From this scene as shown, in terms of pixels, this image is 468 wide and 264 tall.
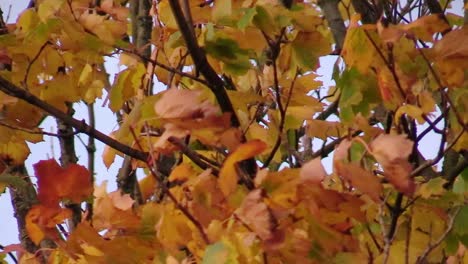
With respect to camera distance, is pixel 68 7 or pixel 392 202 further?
pixel 68 7

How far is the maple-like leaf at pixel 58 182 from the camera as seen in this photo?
2031 mm

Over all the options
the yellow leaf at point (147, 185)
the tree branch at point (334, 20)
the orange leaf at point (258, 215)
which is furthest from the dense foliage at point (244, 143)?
the tree branch at point (334, 20)

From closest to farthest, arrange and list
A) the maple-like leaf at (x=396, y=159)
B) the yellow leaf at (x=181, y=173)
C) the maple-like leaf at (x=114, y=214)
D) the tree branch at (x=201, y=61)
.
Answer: the maple-like leaf at (x=396, y=159) < the tree branch at (x=201, y=61) < the yellow leaf at (x=181, y=173) < the maple-like leaf at (x=114, y=214)

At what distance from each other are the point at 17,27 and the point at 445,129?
1248mm

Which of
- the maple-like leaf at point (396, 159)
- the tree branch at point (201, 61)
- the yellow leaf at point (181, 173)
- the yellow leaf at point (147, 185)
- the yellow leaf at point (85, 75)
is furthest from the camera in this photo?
the yellow leaf at point (147, 185)

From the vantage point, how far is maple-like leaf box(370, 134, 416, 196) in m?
1.69

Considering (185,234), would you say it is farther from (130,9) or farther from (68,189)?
(130,9)

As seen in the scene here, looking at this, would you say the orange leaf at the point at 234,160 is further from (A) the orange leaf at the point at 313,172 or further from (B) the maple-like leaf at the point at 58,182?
(B) the maple-like leaf at the point at 58,182

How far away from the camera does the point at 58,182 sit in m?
2.06

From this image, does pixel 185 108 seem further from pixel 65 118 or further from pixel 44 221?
pixel 44 221

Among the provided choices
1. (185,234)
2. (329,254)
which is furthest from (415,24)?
(185,234)

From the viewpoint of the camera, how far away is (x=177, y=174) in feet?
6.53

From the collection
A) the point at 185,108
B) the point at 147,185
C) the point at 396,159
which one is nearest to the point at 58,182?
the point at 185,108

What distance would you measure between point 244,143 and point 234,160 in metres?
0.12
